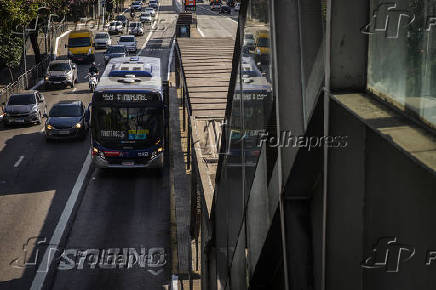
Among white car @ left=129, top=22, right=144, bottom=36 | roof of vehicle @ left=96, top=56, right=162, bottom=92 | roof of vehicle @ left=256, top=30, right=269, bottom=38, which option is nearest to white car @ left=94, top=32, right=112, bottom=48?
white car @ left=129, top=22, right=144, bottom=36

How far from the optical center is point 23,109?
3212 centimetres

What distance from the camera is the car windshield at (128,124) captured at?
23078 millimetres

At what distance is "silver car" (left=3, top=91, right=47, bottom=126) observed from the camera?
31938 mm

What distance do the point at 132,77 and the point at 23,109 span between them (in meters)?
10.1

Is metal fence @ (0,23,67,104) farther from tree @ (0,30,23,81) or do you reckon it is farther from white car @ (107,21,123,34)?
white car @ (107,21,123,34)

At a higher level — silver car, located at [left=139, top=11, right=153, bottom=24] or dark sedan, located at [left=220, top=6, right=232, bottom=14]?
dark sedan, located at [left=220, top=6, right=232, bottom=14]

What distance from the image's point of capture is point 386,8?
2.83m

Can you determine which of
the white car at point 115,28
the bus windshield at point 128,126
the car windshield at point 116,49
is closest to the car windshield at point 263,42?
the bus windshield at point 128,126

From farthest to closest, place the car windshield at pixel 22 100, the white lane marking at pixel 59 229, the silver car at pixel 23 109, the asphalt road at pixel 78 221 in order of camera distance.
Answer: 1. the car windshield at pixel 22 100
2. the silver car at pixel 23 109
3. the asphalt road at pixel 78 221
4. the white lane marking at pixel 59 229

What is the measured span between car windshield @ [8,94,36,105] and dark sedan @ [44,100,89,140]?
3914 mm

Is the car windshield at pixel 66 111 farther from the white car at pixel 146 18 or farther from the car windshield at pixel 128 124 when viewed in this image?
the white car at pixel 146 18

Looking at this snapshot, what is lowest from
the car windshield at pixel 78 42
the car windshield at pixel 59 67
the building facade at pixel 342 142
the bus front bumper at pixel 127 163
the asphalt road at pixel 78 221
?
the asphalt road at pixel 78 221

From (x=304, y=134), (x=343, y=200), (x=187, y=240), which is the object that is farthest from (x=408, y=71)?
(x=187, y=240)

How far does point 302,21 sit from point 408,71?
1420 mm
